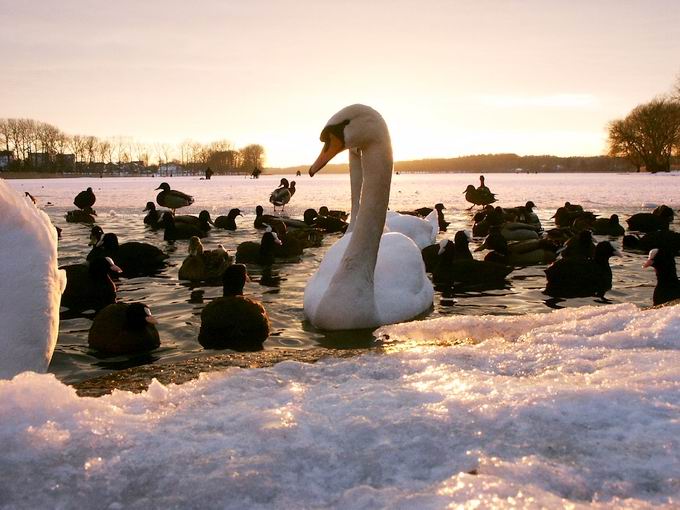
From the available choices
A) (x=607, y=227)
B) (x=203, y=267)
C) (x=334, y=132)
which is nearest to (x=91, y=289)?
(x=203, y=267)

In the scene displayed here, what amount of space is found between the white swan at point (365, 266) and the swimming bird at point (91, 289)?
100 inches

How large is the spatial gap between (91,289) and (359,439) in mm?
5865

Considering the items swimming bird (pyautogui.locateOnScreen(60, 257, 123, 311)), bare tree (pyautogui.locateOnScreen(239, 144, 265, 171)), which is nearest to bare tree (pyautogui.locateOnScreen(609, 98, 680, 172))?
swimming bird (pyautogui.locateOnScreen(60, 257, 123, 311))

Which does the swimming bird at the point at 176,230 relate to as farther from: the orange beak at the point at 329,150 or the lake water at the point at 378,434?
the lake water at the point at 378,434

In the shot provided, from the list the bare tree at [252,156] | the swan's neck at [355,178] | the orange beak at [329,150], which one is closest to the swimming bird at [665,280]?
the swan's neck at [355,178]

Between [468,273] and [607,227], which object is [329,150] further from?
[607,227]

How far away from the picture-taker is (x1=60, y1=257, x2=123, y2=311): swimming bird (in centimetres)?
735

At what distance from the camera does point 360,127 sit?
598 centimetres

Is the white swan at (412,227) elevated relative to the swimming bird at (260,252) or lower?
elevated

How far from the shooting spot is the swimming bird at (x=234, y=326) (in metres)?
5.71

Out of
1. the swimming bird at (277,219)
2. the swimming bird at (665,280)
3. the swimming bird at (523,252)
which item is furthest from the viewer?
the swimming bird at (277,219)

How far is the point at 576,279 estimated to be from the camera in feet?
27.0

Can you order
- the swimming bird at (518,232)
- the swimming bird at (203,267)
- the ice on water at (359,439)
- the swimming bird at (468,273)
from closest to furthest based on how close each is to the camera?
the ice on water at (359,439)
the swimming bird at (468,273)
the swimming bird at (203,267)
the swimming bird at (518,232)

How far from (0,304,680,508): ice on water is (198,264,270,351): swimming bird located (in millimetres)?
2527
